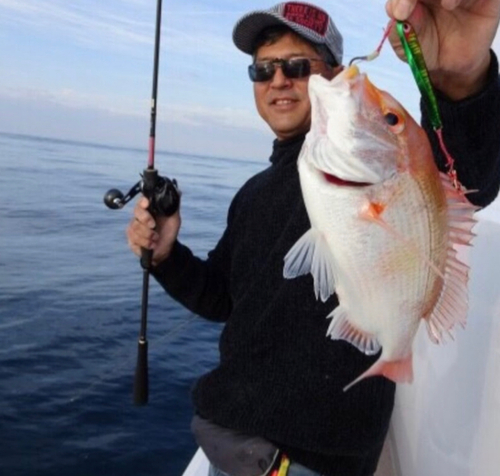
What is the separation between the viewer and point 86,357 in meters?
6.05

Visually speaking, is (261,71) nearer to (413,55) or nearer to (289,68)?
(289,68)

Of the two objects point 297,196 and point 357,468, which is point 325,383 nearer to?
point 357,468

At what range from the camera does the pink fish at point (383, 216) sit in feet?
3.92

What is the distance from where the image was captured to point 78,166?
82.4 ft

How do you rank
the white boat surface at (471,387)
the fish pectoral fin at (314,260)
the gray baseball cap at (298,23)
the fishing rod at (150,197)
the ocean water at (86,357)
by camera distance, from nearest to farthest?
the fish pectoral fin at (314,260) < the white boat surface at (471,387) < the gray baseball cap at (298,23) < the fishing rod at (150,197) < the ocean water at (86,357)

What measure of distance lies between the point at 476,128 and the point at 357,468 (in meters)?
1.03

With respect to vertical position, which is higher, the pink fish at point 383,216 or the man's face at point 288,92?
the man's face at point 288,92

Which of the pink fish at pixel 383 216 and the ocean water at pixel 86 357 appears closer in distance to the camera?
the pink fish at pixel 383 216

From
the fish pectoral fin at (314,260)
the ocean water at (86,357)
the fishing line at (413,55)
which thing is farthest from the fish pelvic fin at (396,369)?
the ocean water at (86,357)

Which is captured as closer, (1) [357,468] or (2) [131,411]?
(1) [357,468]

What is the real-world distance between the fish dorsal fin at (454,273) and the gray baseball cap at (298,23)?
3.27 ft

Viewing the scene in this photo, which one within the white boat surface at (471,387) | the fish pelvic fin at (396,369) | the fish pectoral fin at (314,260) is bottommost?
the white boat surface at (471,387)

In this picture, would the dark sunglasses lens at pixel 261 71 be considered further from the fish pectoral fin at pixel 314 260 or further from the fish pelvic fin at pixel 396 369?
the fish pelvic fin at pixel 396 369

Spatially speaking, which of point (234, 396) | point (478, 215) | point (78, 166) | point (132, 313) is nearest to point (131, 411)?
point (132, 313)
